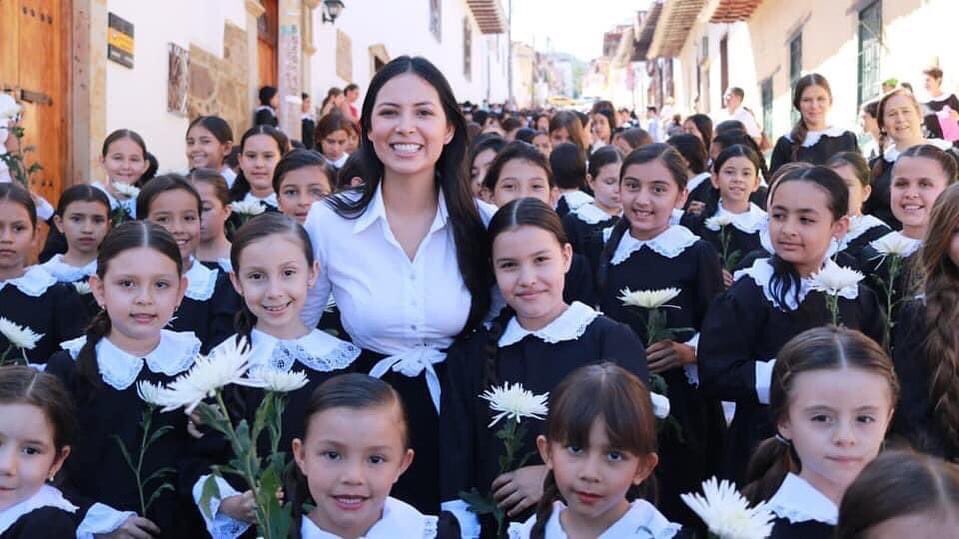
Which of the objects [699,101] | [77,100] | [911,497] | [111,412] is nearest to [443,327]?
[111,412]

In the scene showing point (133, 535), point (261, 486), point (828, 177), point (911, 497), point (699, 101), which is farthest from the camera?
point (699, 101)

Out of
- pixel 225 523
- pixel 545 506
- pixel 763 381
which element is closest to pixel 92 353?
pixel 225 523

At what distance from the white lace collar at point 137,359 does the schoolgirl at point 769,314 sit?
1.56 metres

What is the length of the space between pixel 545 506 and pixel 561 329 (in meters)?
0.61

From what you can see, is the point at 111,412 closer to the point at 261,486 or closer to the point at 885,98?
the point at 261,486

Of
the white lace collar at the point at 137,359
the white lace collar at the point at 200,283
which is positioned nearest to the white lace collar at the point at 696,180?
the white lace collar at the point at 200,283

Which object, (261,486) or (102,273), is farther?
(102,273)

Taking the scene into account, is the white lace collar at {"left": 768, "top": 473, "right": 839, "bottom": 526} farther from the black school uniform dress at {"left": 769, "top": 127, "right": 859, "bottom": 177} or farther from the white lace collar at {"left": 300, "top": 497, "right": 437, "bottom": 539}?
the black school uniform dress at {"left": 769, "top": 127, "right": 859, "bottom": 177}

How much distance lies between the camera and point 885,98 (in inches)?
269

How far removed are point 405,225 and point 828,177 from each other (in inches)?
59.6

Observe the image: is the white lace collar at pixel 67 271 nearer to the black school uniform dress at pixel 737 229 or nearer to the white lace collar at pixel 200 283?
the white lace collar at pixel 200 283

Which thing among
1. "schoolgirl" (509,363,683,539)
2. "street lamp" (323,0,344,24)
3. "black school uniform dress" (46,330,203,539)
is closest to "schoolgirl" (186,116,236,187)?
"black school uniform dress" (46,330,203,539)

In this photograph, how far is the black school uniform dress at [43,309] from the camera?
423cm

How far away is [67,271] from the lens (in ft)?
15.3
